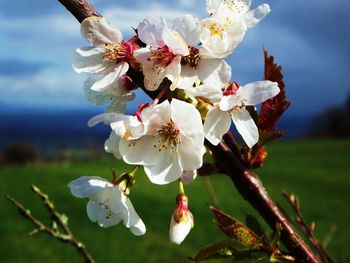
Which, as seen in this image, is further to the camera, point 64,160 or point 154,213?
point 64,160

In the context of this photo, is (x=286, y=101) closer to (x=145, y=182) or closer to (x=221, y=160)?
(x=221, y=160)

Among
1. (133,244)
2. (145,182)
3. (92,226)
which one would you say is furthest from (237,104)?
(145,182)

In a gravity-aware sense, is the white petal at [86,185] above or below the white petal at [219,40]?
below

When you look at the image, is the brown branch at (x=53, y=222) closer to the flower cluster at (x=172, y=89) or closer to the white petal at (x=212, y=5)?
the flower cluster at (x=172, y=89)

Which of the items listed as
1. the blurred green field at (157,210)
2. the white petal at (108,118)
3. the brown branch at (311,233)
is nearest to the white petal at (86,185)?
the white petal at (108,118)

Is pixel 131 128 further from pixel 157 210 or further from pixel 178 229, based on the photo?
pixel 157 210

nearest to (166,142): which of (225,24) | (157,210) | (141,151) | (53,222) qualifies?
(141,151)

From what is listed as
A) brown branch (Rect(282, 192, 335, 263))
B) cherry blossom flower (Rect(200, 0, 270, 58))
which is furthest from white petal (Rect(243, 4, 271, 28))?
brown branch (Rect(282, 192, 335, 263))
